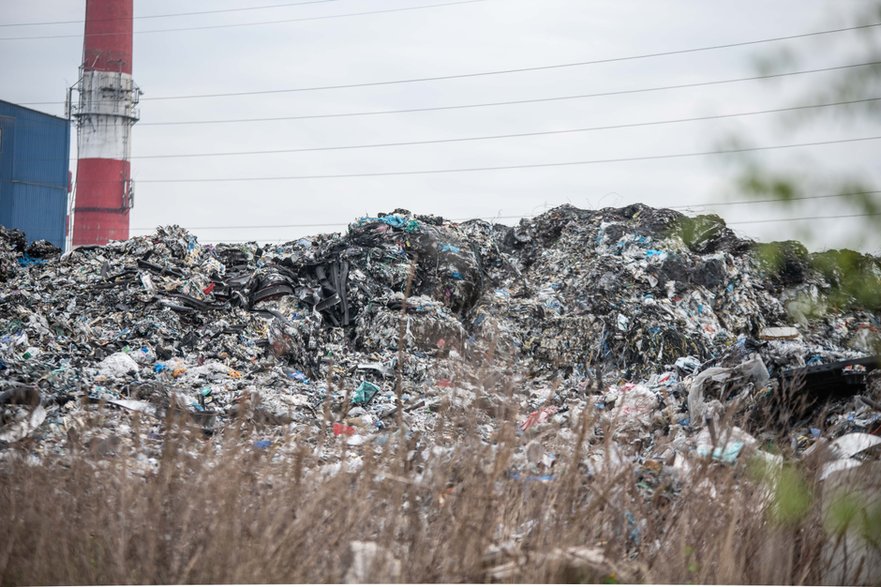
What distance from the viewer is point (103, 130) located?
2392cm

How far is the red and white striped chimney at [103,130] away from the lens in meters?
23.8

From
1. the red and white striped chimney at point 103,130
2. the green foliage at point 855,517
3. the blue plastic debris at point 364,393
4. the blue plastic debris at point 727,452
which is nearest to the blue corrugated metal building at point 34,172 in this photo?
the red and white striped chimney at point 103,130

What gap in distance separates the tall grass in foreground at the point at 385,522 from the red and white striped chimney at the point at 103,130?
23502 mm

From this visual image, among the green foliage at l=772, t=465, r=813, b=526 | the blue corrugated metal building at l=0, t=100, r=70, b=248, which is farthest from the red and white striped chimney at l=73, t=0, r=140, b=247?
the green foliage at l=772, t=465, r=813, b=526

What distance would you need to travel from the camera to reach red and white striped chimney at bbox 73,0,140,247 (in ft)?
77.9

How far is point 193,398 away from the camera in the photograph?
6105 mm

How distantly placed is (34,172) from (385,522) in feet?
72.0

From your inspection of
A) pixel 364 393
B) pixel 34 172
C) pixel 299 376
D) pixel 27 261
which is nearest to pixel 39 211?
pixel 34 172

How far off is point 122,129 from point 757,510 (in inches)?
986

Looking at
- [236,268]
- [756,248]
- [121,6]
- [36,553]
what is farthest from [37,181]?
[756,248]

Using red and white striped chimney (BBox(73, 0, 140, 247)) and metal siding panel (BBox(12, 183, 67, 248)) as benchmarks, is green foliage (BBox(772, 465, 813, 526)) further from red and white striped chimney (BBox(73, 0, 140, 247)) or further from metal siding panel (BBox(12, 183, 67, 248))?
red and white striped chimney (BBox(73, 0, 140, 247))

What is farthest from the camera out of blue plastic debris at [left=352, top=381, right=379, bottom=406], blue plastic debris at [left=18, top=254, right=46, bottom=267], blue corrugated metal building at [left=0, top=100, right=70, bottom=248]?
blue corrugated metal building at [left=0, top=100, right=70, bottom=248]

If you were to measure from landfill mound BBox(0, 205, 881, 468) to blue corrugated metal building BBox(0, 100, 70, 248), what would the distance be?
989 cm

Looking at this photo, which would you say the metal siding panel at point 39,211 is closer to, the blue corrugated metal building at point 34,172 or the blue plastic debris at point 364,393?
the blue corrugated metal building at point 34,172
